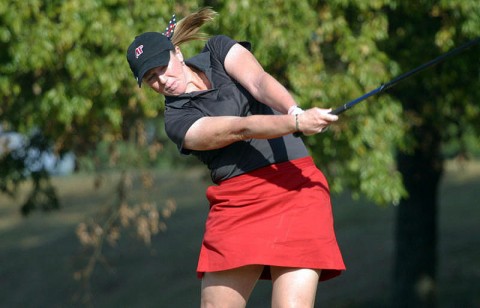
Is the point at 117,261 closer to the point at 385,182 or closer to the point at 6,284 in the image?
the point at 6,284

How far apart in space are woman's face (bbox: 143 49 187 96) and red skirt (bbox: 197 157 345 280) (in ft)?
1.52

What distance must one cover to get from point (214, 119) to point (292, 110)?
0.35 m

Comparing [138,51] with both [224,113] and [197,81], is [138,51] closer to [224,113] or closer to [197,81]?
[197,81]

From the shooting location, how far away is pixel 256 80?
172 inches

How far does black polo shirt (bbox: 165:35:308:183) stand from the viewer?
4480 mm

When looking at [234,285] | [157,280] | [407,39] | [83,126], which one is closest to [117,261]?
[157,280]

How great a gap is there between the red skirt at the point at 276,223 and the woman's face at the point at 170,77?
0.46 m

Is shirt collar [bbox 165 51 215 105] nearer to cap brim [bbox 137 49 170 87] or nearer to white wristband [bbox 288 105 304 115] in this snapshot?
cap brim [bbox 137 49 170 87]

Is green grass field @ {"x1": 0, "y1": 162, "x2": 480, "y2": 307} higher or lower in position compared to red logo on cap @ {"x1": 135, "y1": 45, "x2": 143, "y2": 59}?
lower

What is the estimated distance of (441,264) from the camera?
16.5 meters

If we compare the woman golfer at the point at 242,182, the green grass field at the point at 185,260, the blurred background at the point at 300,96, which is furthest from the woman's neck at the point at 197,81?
the green grass field at the point at 185,260

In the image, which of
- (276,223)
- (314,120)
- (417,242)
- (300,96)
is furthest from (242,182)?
(417,242)

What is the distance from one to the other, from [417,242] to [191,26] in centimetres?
909

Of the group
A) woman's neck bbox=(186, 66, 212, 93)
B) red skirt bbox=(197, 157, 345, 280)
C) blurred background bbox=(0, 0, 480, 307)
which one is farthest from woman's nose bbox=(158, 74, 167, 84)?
blurred background bbox=(0, 0, 480, 307)
